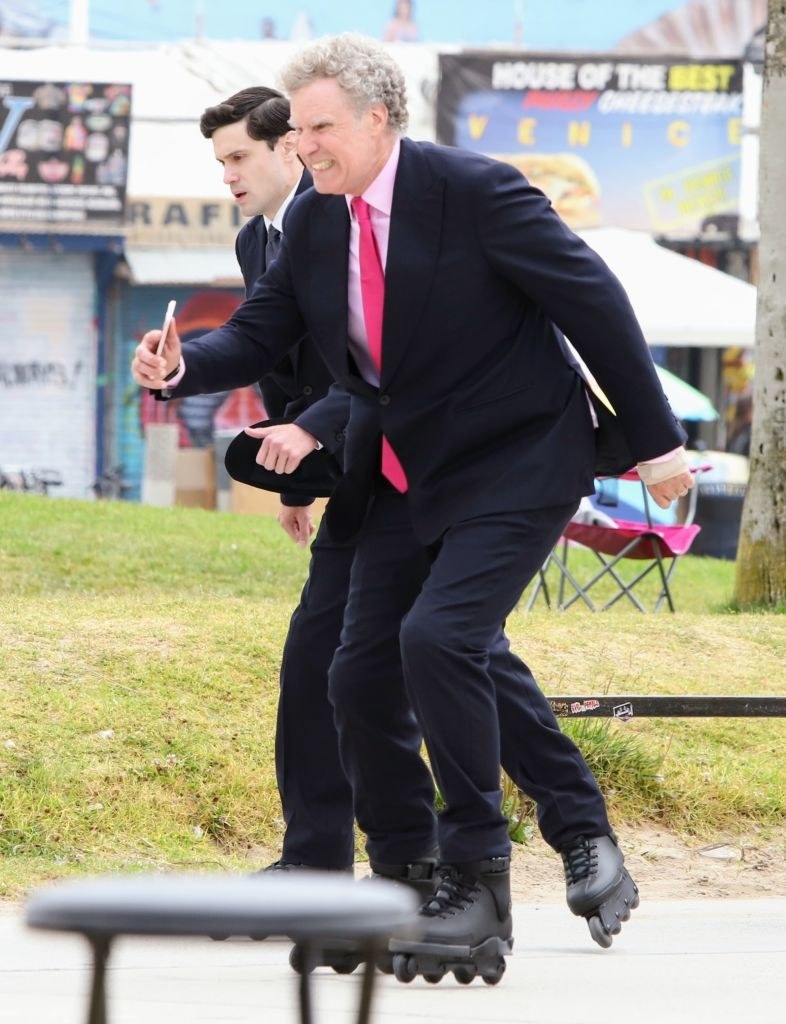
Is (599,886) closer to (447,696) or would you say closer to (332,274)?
(447,696)

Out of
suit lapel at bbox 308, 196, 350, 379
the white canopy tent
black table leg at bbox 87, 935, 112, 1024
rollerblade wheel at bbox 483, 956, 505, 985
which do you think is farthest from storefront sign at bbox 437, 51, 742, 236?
black table leg at bbox 87, 935, 112, 1024

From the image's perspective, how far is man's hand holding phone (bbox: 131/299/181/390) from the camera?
4145 millimetres

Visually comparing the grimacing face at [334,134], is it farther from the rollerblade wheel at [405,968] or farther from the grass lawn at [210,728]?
the grass lawn at [210,728]

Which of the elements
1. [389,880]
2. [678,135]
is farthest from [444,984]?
[678,135]

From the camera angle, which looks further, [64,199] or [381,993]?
[64,199]

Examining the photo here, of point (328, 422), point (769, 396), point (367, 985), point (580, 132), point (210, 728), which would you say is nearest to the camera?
point (367, 985)

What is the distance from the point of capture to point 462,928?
4004 mm

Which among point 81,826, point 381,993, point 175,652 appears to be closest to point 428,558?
point 381,993

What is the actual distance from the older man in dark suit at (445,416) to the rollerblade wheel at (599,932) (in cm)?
Answer: 2

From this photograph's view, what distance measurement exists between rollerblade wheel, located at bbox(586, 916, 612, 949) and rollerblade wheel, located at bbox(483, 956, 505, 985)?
0.99 ft

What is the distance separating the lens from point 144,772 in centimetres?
598

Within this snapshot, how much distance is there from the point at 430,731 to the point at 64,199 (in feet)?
68.1

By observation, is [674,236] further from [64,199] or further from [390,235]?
[390,235]

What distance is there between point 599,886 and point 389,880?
471 millimetres
